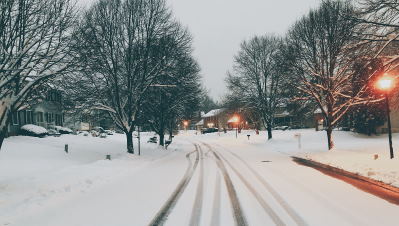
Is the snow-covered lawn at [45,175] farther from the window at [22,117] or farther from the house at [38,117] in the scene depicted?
the window at [22,117]

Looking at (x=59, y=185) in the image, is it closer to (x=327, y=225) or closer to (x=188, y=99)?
(x=327, y=225)

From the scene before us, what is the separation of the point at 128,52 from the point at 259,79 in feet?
69.4

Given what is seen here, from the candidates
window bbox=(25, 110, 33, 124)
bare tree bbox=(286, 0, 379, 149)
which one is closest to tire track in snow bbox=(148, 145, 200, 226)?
bare tree bbox=(286, 0, 379, 149)

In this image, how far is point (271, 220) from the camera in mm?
7355

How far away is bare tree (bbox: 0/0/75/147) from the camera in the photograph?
38.8 ft

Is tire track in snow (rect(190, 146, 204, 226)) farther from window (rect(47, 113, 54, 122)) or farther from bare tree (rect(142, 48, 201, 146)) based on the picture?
window (rect(47, 113, 54, 122))

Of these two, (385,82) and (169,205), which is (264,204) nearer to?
(169,205)

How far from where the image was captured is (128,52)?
993 inches

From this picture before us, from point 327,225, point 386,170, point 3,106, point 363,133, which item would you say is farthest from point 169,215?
point 363,133

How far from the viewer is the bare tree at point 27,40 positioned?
11.8 m

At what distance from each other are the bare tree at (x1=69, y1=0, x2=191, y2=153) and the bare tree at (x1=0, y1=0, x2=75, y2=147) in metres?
9.81

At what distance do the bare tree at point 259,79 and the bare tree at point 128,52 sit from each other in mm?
17635

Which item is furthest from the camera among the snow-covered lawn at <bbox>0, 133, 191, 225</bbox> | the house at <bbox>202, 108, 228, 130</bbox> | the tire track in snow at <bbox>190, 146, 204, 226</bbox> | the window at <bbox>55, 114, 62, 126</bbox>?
the house at <bbox>202, 108, 228, 130</bbox>

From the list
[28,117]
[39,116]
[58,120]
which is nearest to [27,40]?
[28,117]
